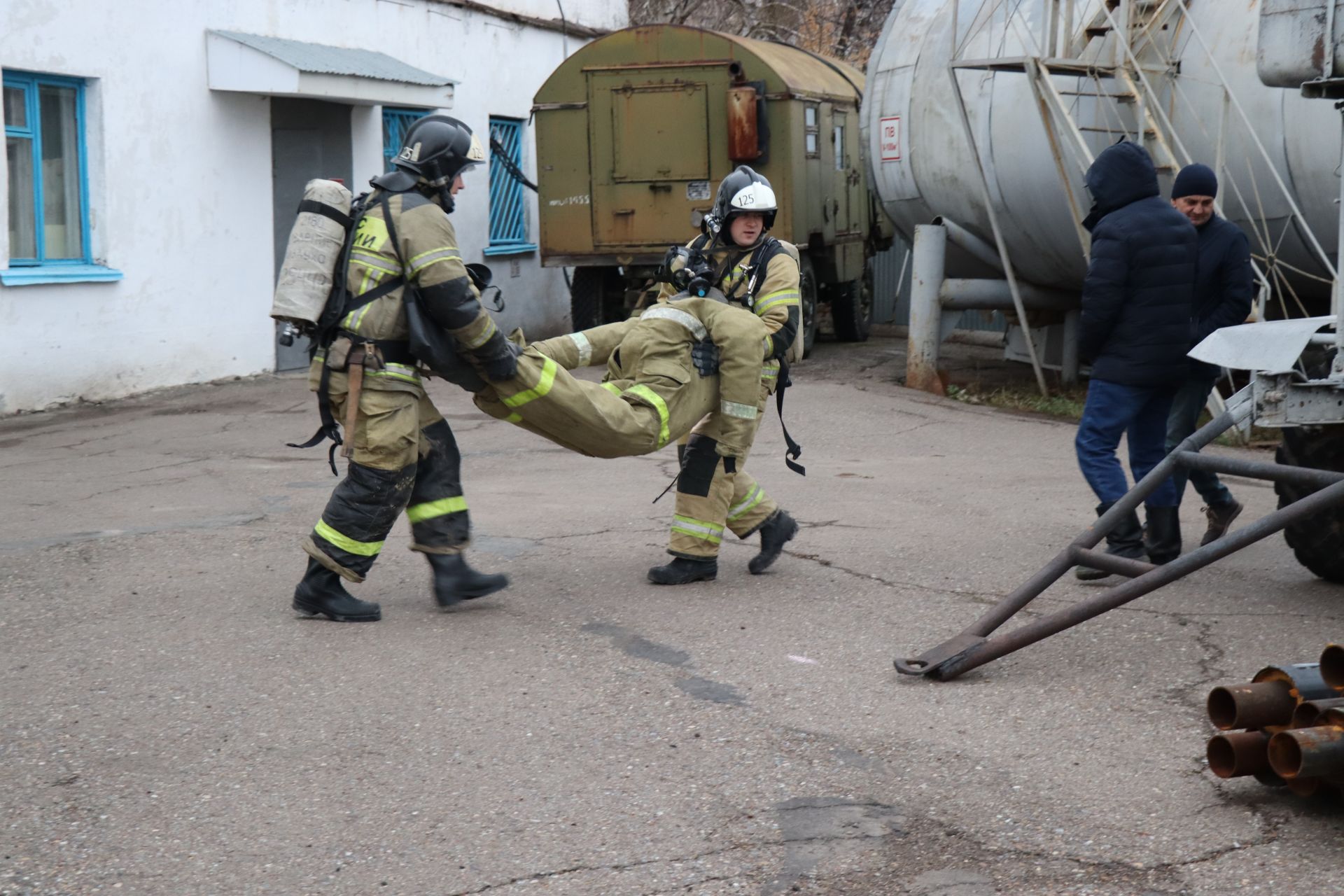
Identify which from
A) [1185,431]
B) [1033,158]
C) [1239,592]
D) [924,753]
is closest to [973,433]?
[1033,158]

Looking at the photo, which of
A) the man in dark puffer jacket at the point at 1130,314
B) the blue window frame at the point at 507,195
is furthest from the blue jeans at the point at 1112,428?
the blue window frame at the point at 507,195

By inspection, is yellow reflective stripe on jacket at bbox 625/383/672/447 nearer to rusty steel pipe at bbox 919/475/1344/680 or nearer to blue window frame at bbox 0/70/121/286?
rusty steel pipe at bbox 919/475/1344/680

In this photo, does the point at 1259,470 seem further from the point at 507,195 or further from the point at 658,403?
the point at 507,195

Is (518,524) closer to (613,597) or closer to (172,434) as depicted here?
(613,597)

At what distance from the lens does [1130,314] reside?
5.75m

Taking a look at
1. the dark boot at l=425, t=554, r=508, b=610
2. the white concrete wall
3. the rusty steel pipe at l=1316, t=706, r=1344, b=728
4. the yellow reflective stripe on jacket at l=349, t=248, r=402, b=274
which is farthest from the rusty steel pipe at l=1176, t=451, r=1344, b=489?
the white concrete wall

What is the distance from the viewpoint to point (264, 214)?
1268 centimetres

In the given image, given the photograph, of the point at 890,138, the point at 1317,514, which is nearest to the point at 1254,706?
the point at 1317,514

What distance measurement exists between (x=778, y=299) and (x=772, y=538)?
943mm

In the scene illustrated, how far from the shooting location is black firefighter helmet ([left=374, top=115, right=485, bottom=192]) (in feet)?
16.8

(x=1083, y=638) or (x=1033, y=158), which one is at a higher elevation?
(x=1033, y=158)

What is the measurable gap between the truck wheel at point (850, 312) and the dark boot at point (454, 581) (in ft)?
35.6

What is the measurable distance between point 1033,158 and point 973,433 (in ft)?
6.45

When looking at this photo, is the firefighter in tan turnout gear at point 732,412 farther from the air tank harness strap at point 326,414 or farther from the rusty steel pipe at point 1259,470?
the rusty steel pipe at point 1259,470
